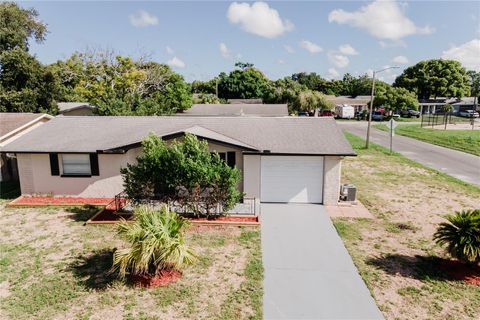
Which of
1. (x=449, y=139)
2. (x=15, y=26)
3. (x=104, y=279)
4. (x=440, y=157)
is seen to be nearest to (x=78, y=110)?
(x=15, y=26)

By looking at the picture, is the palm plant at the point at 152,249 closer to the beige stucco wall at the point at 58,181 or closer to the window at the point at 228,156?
the window at the point at 228,156

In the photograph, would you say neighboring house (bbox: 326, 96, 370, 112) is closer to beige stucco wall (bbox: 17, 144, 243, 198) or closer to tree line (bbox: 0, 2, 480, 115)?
Result: tree line (bbox: 0, 2, 480, 115)

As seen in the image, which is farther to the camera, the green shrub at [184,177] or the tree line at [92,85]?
the tree line at [92,85]

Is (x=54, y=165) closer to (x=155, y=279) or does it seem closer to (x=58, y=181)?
(x=58, y=181)

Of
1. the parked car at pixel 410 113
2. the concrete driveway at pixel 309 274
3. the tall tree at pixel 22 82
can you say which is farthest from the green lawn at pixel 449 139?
the tall tree at pixel 22 82

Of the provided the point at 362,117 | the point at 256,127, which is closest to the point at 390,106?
the point at 362,117
